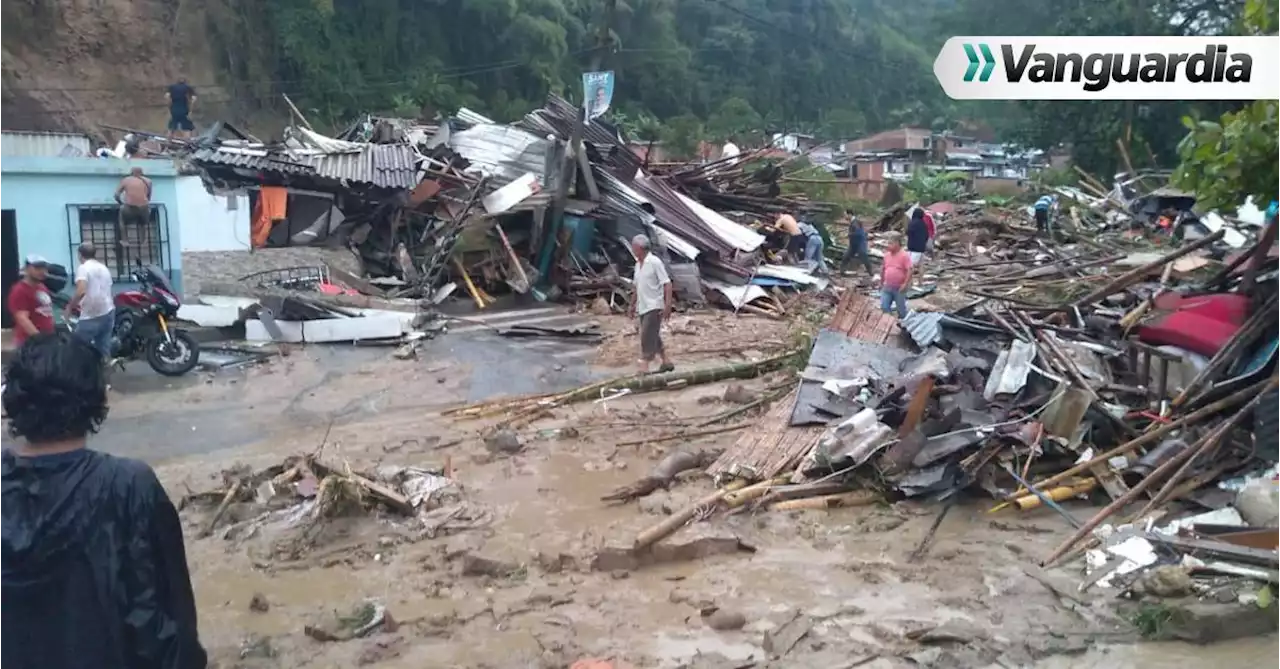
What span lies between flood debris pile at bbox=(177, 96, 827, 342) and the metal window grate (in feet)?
5.16

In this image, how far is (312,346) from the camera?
13211mm

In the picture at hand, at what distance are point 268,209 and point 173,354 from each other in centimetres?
628

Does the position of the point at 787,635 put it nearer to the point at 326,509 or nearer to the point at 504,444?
the point at 326,509

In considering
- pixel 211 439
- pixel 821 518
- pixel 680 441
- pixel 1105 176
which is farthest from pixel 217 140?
pixel 1105 176

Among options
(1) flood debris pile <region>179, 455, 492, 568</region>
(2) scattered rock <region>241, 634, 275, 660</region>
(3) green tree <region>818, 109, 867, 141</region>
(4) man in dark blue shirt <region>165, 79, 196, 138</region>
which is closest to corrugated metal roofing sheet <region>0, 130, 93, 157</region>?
(4) man in dark blue shirt <region>165, 79, 196, 138</region>

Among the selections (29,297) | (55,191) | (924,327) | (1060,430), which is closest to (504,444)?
(924,327)

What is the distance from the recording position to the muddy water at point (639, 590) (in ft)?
16.3

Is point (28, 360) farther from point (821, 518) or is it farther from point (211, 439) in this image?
point (211, 439)

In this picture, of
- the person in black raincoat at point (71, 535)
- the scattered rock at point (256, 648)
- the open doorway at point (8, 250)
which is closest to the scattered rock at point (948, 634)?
the scattered rock at point (256, 648)

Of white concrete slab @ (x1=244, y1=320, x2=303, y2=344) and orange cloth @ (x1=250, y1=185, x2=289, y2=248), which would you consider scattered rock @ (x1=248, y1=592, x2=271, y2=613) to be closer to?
white concrete slab @ (x1=244, y1=320, x2=303, y2=344)

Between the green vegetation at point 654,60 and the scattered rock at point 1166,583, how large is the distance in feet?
69.8

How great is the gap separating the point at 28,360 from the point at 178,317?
12.0 m

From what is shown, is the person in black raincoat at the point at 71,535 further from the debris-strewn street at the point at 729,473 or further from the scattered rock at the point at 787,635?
the scattered rock at the point at 787,635

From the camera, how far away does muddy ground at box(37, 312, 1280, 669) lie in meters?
4.95
